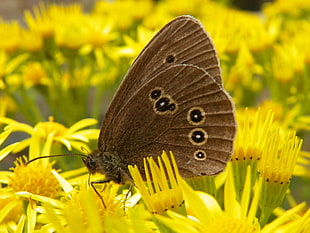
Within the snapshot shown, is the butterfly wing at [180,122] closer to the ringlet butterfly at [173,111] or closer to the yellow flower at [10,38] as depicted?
the ringlet butterfly at [173,111]

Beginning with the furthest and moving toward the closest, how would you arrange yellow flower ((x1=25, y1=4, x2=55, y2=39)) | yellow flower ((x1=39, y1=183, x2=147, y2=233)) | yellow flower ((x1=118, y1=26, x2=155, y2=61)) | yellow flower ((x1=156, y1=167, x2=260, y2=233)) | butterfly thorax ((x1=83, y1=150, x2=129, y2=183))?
yellow flower ((x1=25, y1=4, x2=55, y2=39))
yellow flower ((x1=118, y1=26, x2=155, y2=61))
butterfly thorax ((x1=83, y1=150, x2=129, y2=183))
yellow flower ((x1=156, y1=167, x2=260, y2=233))
yellow flower ((x1=39, y1=183, x2=147, y2=233))

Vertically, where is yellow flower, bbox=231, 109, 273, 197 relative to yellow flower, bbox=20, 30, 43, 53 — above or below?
below

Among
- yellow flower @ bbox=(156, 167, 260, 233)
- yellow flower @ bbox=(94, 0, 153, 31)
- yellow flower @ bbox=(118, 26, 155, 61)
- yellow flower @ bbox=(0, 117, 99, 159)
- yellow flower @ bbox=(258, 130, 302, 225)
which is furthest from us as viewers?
yellow flower @ bbox=(94, 0, 153, 31)

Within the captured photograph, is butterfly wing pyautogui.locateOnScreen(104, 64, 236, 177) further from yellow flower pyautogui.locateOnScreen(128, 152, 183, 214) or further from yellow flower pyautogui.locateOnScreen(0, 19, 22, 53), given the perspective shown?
yellow flower pyautogui.locateOnScreen(0, 19, 22, 53)

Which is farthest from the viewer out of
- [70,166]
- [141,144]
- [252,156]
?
[70,166]

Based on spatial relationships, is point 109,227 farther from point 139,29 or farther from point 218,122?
point 139,29

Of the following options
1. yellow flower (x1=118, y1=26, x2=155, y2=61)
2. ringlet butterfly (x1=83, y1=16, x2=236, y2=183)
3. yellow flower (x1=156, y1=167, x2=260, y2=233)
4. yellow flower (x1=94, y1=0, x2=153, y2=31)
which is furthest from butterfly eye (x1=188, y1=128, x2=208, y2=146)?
yellow flower (x1=94, y1=0, x2=153, y2=31)

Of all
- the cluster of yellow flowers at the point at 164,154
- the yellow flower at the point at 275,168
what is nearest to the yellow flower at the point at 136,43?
the cluster of yellow flowers at the point at 164,154

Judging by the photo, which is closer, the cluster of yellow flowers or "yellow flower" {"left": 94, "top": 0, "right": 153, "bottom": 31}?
the cluster of yellow flowers

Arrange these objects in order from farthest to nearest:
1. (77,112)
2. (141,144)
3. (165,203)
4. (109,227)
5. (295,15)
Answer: (295,15) → (77,112) → (141,144) → (165,203) → (109,227)

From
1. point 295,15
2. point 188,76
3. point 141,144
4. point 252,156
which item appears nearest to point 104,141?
point 141,144
